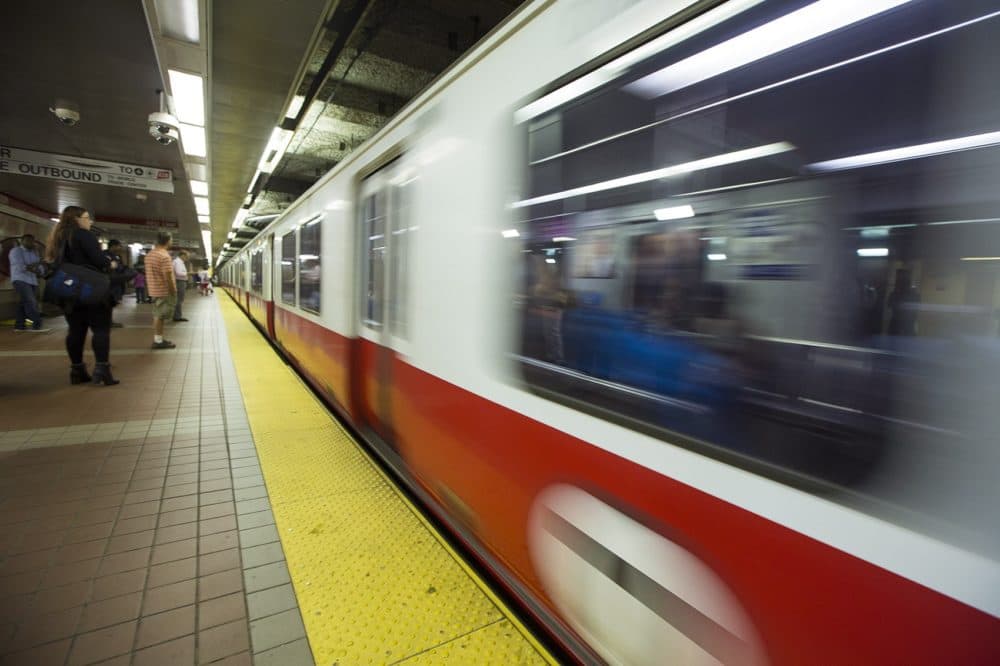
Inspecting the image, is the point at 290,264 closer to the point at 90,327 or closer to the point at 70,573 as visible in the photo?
the point at 90,327

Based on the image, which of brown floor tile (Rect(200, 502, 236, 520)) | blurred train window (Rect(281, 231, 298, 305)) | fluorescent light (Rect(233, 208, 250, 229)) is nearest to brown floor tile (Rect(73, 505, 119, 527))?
brown floor tile (Rect(200, 502, 236, 520))

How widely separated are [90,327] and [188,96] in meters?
3.55

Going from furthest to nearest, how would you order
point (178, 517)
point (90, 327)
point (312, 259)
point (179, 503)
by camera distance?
point (90, 327)
point (312, 259)
point (179, 503)
point (178, 517)

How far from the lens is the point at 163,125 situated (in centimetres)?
674

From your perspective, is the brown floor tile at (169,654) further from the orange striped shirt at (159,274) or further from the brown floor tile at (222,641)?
the orange striped shirt at (159,274)

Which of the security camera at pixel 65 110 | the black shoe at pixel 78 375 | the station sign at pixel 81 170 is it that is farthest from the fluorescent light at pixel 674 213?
the station sign at pixel 81 170

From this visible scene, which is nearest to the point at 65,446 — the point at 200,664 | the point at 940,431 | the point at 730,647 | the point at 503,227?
A: the point at 200,664

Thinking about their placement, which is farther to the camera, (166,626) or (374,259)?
(374,259)

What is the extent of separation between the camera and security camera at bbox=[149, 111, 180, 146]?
6.62 meters

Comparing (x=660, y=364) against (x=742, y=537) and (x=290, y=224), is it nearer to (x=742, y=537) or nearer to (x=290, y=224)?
(x=742, y=537)

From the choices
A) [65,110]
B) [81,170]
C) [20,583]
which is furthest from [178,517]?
[81,170]

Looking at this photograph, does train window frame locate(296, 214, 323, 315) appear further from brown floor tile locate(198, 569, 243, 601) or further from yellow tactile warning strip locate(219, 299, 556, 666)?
brown floor tile locate(198, 569, 243, 601)

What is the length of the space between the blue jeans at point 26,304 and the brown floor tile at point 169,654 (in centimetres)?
1164

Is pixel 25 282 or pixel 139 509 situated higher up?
pixel 25 282
